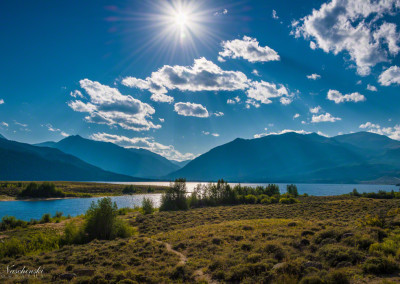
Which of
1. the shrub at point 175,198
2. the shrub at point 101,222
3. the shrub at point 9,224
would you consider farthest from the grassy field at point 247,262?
the shrub at point 175,198

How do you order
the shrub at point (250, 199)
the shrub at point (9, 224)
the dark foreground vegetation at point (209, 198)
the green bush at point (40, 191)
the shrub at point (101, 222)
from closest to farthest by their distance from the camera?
the shrub at point (101, 222)
the shrub at point (9, 224)
the dark foreground vegetation at point (209, 198)
the shrub at point (250, 199)
the green bush at point (40, 191)

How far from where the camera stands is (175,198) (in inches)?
2768

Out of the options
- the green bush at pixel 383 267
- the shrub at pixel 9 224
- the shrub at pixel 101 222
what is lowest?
the shrub at pixel 9 224

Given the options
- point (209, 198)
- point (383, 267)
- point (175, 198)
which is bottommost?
point (209, 198)

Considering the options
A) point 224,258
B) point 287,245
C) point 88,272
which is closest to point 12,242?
point 88,272

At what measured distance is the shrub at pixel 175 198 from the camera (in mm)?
68875

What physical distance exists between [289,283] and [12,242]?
29175mm

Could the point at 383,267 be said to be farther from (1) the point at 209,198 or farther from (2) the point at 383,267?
(1) the point at 209,198

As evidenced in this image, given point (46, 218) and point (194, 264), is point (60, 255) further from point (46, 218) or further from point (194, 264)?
→ point (46, 218)

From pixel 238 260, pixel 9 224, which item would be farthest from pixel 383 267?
pixel 9 224

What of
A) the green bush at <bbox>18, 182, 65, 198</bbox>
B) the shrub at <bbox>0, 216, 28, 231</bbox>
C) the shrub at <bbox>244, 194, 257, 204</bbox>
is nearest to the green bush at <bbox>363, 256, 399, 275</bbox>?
the shrub at <bbox>0, 216, 28, 231</bbox>

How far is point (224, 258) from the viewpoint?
1581cm

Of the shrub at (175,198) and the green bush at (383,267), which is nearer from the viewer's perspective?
the green bush at (383,267)

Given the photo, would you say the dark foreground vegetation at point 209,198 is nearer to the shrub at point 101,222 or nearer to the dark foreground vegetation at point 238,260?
the shrub at point 101,222
